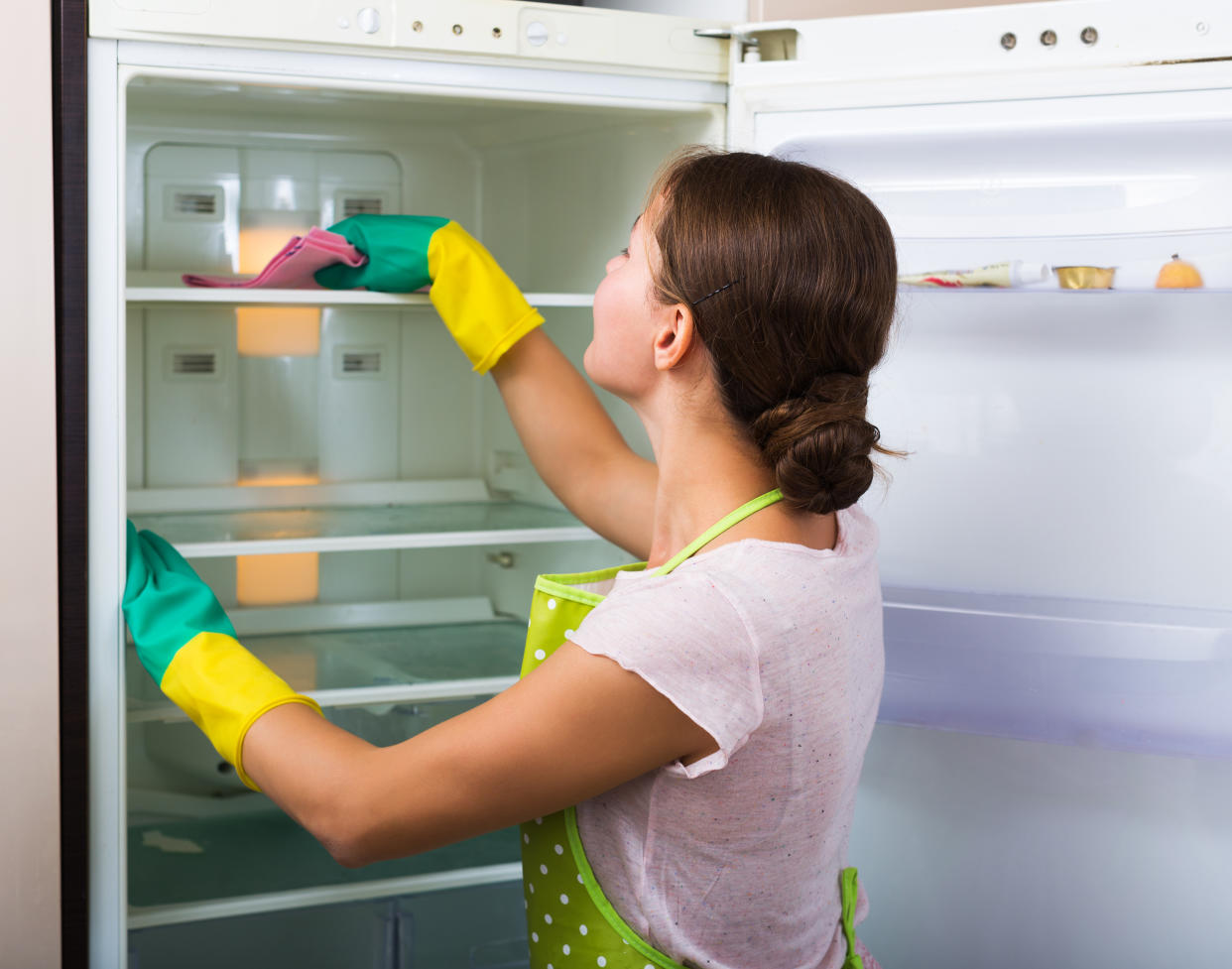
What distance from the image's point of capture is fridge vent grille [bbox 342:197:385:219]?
6.19 feet

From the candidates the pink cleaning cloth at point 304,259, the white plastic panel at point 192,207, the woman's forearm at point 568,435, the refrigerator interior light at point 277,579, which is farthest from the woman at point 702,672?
the white plastic panel at point 192,207

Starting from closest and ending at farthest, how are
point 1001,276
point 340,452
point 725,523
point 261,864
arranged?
point 725,523
point 1001,276
point 261,864
point 340,452

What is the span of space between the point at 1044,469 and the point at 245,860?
1226 millimetres

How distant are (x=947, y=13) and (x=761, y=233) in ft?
1.62

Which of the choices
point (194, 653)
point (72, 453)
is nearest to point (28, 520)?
point (72, 453)

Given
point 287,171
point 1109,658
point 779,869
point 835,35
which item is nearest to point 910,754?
point 1109,658

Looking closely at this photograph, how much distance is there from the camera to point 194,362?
186cm

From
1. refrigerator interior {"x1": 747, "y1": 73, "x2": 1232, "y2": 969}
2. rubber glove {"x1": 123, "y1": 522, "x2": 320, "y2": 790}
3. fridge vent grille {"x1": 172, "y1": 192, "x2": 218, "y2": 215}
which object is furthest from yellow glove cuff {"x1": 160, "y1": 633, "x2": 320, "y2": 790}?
fridge vent grille {"x1": 172, "y1": 192, "x2": 218, "y2": 215}

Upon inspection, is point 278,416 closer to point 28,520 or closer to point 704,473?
point 28,520

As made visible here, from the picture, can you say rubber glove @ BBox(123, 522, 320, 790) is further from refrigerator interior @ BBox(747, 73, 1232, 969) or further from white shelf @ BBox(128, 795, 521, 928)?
refrigerator interior @ BBox(747, 73, 1232, 969)

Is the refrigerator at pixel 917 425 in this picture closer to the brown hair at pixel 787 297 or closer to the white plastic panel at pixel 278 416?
the white plastic panel at pixel 278 416

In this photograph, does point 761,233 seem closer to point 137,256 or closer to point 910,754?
point 910,754

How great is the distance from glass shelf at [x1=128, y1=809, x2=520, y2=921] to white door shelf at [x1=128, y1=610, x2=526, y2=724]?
194 millimetres

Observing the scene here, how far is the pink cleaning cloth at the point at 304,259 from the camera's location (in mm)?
1384
